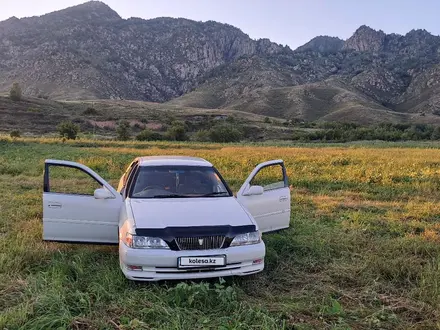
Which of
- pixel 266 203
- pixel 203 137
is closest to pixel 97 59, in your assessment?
pixel 203 137

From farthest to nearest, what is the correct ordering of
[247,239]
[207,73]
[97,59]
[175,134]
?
[207,73], [97,59], [175,134], [247,239]

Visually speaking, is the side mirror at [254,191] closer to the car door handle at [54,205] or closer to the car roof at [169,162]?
the car roof at [169,162]

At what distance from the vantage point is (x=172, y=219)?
506cm

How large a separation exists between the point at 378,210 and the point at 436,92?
125m

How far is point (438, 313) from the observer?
4391 mm

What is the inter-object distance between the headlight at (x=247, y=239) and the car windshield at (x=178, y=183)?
1.25 m

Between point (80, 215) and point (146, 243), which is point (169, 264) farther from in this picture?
point (80, 215)

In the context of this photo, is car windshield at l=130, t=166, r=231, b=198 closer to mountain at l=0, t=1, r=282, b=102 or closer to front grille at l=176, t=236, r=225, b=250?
front grille at l=176, t=236, r=225, b=250

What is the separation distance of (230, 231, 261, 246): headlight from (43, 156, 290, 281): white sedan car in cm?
1

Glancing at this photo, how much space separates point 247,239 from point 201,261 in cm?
65

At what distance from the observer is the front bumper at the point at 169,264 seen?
4672 mm

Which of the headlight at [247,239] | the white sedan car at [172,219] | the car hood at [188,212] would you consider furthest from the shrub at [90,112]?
the headlight at [247,239]

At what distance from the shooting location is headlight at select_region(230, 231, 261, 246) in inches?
195

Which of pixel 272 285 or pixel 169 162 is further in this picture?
pixel 169 162
